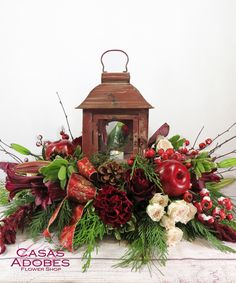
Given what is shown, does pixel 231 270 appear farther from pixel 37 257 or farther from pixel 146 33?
pixel 146 33

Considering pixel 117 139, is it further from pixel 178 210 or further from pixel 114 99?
pixel 178 210

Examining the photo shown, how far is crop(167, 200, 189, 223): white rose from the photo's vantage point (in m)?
0.78

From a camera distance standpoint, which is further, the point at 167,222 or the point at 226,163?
the point at 226,163

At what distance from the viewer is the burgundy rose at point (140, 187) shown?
31.0 inches

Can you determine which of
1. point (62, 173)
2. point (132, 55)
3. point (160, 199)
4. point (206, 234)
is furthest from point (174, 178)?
point (132, 55)

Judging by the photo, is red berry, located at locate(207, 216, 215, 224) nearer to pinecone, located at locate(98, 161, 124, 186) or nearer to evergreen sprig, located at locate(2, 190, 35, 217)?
pinecone, located at locate(98, 161, 124, 186)

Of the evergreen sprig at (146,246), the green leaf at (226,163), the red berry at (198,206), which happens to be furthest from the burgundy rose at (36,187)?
the green leaf at (226,163)

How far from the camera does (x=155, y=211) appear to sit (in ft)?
2.52

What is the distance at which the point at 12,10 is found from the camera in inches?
47.7

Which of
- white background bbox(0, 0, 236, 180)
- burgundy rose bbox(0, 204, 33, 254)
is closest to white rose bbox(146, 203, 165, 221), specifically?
burgundy rose bbox(0, 204, 33, 254)

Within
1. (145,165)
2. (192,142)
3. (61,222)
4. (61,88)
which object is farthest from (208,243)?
(61,88)

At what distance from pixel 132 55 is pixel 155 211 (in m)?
0.65

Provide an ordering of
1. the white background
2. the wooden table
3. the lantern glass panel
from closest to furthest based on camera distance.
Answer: the wooden table
the lantern glass panel
the white background

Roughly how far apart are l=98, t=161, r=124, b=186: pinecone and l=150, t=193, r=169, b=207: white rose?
0.33 ft
